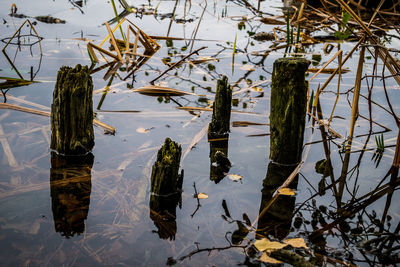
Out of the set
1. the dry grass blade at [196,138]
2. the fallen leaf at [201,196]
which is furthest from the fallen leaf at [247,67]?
the fallen leaf at [201,196]

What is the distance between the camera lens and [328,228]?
2248 mm

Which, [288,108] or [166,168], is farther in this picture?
[288,108]

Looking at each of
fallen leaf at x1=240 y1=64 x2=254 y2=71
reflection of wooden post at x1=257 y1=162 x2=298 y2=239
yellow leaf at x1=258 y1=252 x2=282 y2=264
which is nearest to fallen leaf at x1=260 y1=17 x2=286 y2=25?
fallen leaf at x1=240 y1=64 x2=254 y2=71

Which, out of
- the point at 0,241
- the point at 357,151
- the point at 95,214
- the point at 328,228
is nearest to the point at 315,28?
the point at 357,151

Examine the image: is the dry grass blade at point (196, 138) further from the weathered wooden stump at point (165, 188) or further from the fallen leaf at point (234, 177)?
the weathered wooden stump at point (165, 188)

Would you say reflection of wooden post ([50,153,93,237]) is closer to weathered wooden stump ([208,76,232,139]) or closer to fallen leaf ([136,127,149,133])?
fallen leaf ([136,127,149,133])

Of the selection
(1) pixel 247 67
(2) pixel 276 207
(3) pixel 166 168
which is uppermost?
(1) pixel 247 67

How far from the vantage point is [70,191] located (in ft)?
8.25

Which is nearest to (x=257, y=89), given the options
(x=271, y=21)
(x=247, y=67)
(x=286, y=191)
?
(x=247, y=67)

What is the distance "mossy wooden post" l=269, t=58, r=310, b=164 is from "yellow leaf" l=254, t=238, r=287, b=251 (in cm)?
104

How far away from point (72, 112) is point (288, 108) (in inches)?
64.2

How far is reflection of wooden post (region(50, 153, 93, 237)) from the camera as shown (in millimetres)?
2195

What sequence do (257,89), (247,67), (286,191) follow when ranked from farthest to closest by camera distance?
(247,67) → (257,89) → (286,191)

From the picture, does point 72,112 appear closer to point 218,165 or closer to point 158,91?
point 218,165
